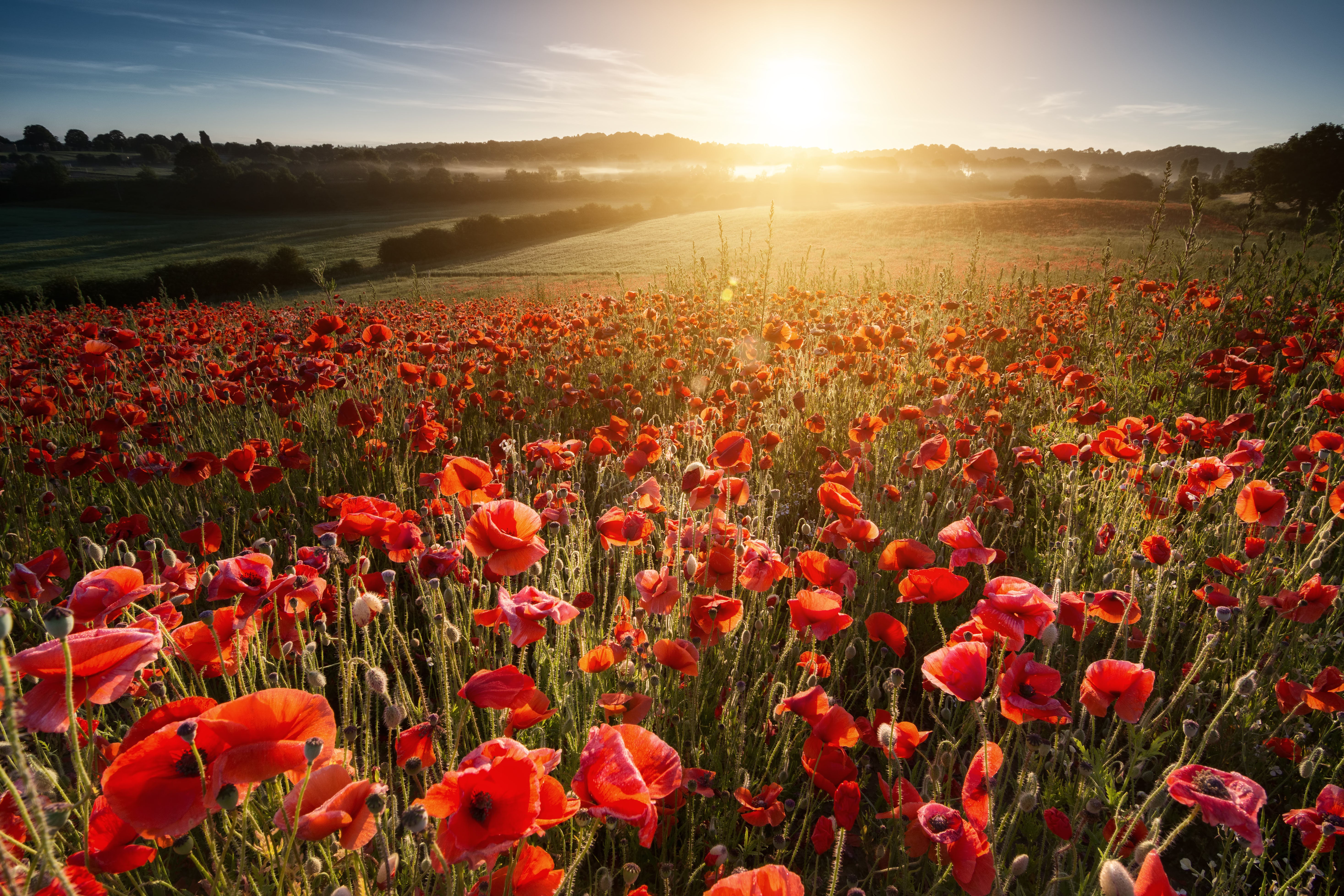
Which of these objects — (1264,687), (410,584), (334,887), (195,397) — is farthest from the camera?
(195,397)

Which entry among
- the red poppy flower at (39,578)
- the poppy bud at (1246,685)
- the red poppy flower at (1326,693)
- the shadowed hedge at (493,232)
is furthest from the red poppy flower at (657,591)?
the shadowed hedge at (493,232)

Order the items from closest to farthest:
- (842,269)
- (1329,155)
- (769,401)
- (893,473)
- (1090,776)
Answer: (1090,776), (893,473), (769,401), (842,269), (1329,155)

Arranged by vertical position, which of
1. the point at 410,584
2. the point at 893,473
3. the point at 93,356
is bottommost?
the point at 410,584

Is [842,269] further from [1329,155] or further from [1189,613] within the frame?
[1329,155]

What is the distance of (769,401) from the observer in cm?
489

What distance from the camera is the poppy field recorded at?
3.33 feet

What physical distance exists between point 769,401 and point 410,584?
2.95 m

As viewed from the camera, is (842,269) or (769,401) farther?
(842,269)

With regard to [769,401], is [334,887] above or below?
below

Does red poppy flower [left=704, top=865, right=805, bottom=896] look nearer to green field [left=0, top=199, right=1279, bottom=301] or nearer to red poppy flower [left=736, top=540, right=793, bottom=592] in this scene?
red poppy flower [left=736, top=540, right=793, bottom=592]

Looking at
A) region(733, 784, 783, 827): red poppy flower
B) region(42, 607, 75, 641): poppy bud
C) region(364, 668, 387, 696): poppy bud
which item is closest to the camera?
region(42, 607, 75, 641): poppy bud

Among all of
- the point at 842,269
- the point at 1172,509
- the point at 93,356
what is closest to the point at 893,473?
the point at 1172,509

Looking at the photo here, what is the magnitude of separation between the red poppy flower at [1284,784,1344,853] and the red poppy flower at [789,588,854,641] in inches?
38.1

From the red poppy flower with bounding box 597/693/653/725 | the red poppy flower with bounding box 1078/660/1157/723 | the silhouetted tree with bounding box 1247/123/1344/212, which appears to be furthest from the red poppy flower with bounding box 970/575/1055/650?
the silhouetted tree with bounding box 1247/123/1344/212
